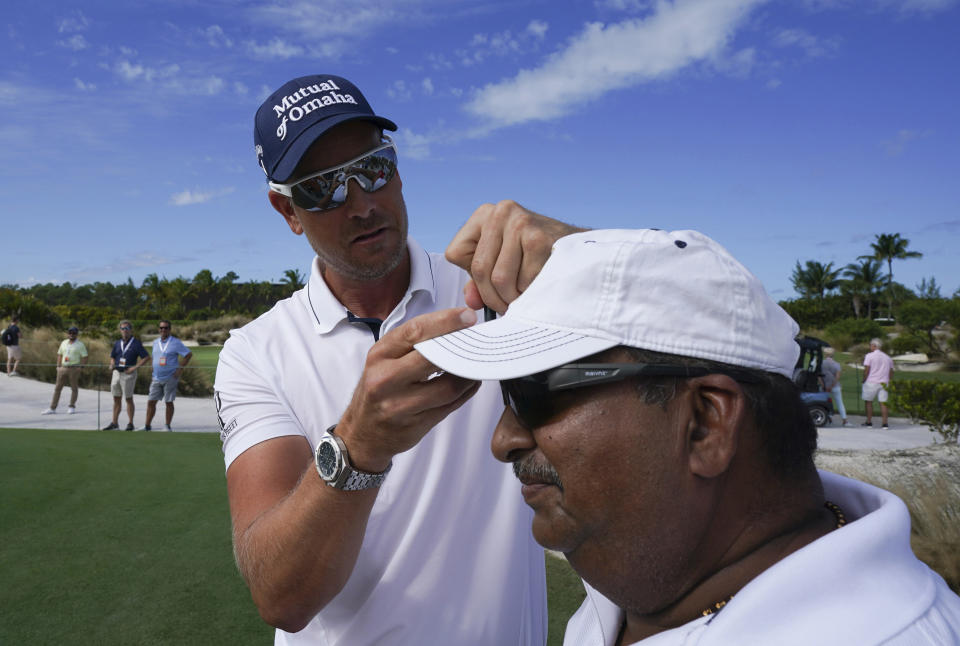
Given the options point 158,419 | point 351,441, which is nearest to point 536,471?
point 351,441

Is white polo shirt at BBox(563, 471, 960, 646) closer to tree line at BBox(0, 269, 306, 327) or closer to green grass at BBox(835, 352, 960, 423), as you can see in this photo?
green grass at BBox(835, 352, 960, 423)

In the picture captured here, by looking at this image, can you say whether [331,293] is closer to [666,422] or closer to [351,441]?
[351,441]

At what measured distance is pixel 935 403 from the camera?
13.6m

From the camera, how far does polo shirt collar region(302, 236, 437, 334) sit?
2.44m

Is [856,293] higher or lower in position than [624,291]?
higher

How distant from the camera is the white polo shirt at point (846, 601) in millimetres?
1079

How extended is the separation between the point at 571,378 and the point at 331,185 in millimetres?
1380

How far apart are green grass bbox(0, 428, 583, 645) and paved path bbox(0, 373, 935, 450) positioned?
4.72 meters

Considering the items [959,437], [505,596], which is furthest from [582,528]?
[959,437]

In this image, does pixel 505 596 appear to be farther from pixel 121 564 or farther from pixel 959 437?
pixel 959 437

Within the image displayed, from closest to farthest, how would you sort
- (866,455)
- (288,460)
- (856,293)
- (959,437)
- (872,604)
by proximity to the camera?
(872,604) < (288,460) < (866,455) < (959,437) < (856,293)

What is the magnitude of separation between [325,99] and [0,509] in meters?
7.20

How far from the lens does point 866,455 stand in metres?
6.94

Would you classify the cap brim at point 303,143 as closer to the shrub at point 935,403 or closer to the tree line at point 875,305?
the shrub at point 935,403
